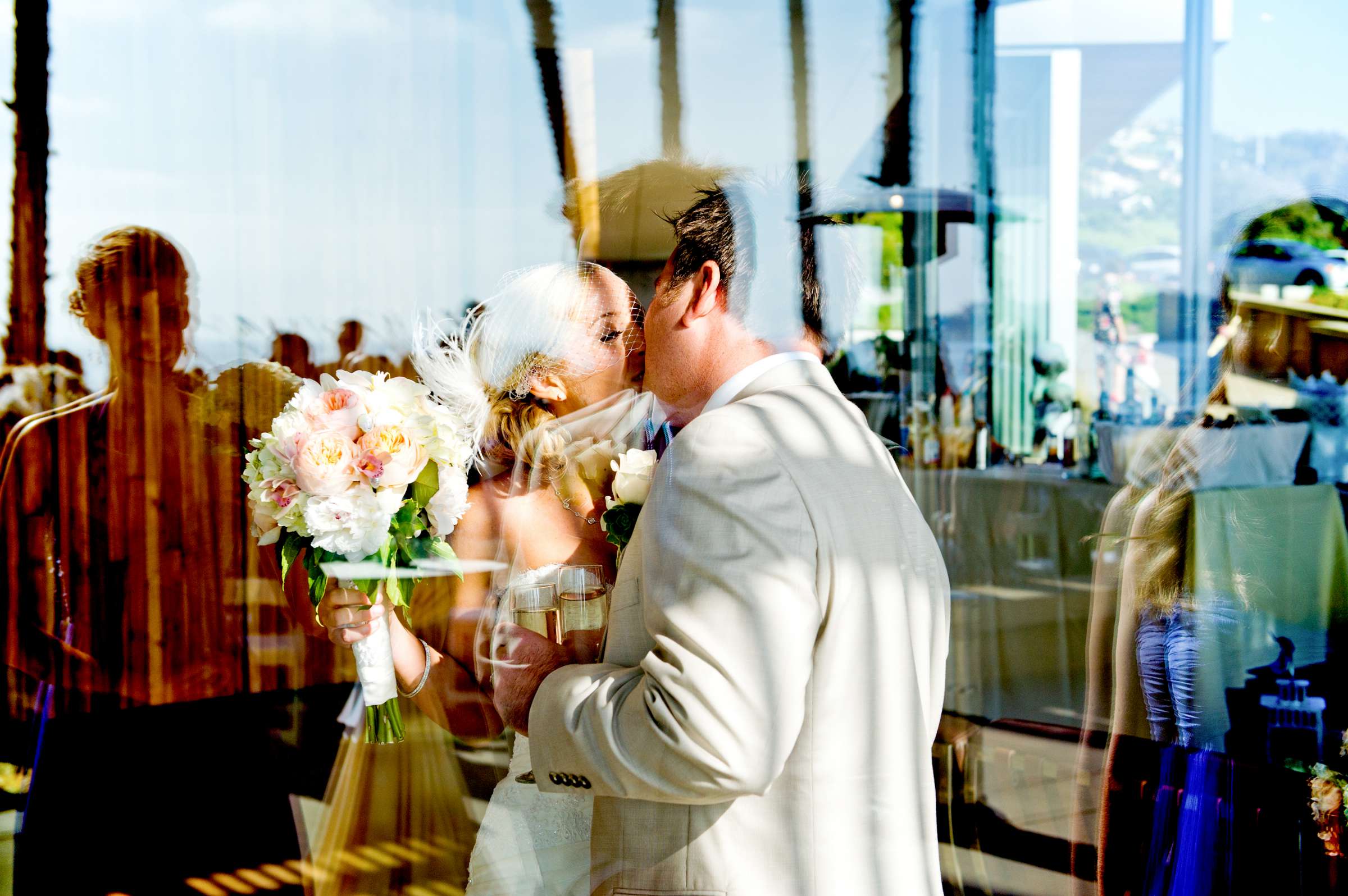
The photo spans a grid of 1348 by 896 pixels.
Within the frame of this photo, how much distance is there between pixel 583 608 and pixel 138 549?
2.08 m

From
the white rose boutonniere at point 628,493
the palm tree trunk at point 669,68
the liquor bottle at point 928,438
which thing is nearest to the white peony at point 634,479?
the white rose boutonniere at point 628,493

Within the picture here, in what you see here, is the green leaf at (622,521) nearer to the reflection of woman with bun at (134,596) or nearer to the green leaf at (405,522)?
the green leaf at (405,522)

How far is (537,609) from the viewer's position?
4.96 feet

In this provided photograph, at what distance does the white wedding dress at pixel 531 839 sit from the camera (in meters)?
1.58

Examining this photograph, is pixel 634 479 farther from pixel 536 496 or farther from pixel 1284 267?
pixel 1284 267

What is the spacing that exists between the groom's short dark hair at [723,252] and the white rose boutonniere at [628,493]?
0.30m

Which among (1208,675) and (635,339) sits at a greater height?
(635,339)

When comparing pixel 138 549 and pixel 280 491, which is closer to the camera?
pixel 280 491

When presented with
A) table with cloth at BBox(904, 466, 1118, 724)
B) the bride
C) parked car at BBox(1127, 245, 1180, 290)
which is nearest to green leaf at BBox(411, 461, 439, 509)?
the bride

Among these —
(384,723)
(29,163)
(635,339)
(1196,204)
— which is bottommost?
(384,723)

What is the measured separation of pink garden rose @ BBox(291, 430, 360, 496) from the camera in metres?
1.22

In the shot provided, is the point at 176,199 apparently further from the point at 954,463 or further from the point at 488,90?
the point at 954,463

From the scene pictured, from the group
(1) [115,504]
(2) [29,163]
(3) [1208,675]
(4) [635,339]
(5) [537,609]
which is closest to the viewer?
(5) [537,609]

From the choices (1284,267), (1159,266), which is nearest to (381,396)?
(1284,267)
